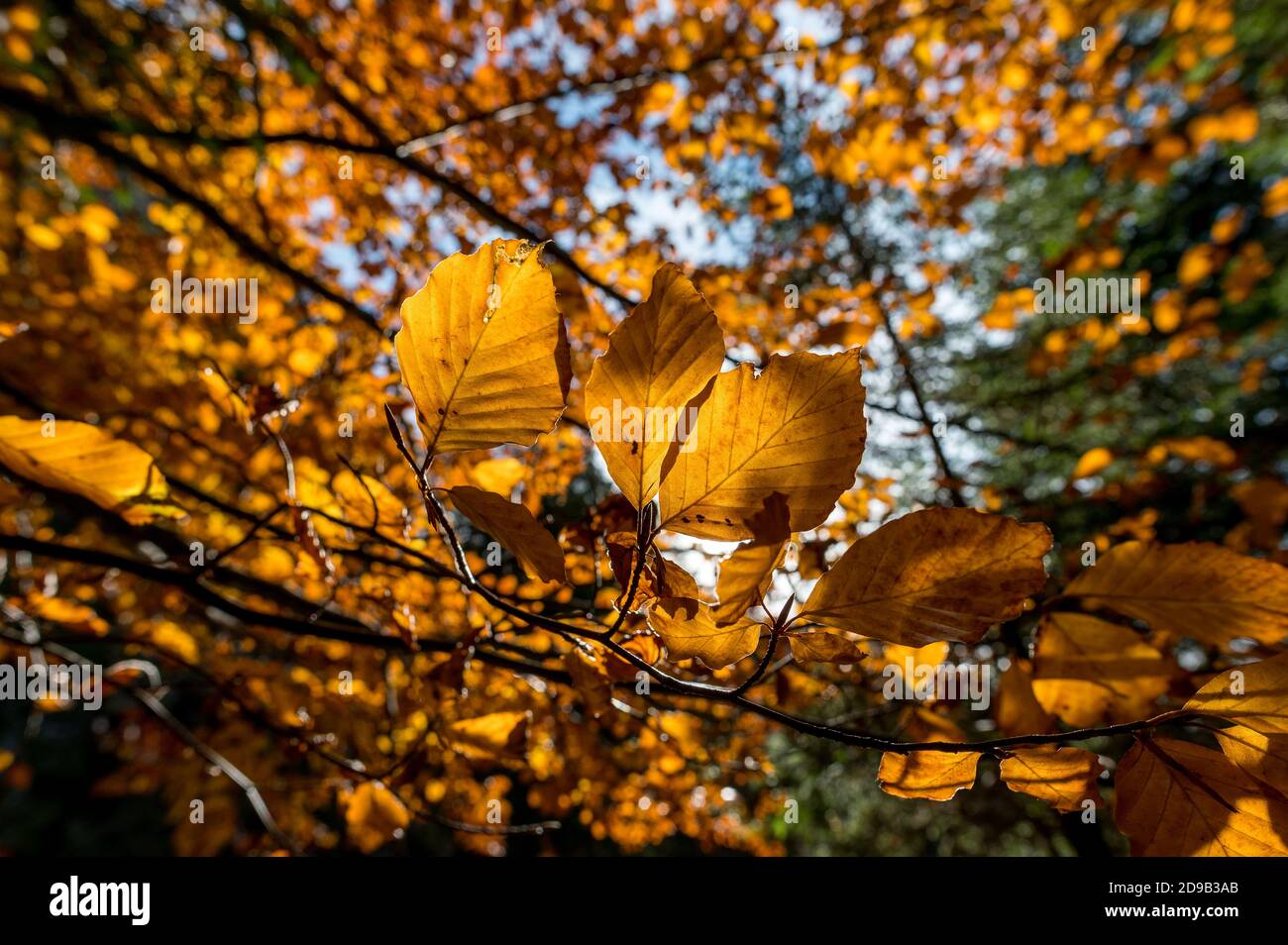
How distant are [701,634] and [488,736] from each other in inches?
18.6

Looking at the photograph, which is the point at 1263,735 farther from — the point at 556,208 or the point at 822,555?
the point at 556,208

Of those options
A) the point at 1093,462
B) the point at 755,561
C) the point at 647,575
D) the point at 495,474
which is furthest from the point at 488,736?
the point at 1093,462

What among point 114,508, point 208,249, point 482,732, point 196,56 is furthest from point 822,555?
point 208,249

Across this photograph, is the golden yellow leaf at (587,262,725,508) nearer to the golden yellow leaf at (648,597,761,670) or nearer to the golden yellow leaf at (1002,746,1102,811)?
the golden yellow leaf at (648,597,761,670)

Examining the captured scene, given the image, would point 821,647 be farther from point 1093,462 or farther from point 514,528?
point 1093,462

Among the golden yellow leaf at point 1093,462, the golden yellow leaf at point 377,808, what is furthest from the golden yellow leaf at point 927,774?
the golden yellow leaf at point 1093,462

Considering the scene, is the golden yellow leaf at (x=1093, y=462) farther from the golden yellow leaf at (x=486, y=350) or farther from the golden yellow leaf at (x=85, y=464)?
the golden yellow leaf at (x=85, y=464)

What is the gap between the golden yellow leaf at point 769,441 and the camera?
1.16ft

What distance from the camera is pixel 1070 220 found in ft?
21.4

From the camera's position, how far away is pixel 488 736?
0.73 m

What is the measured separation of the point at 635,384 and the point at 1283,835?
1.67 feet

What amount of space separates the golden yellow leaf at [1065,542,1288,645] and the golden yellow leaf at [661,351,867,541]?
1.07ft
